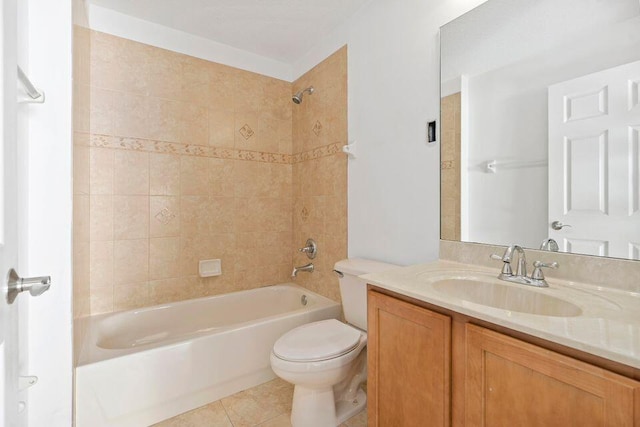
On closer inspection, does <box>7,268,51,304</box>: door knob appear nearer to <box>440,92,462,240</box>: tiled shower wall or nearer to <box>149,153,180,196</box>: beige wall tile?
<box>440,92,462,240</box>: tiled shower wall

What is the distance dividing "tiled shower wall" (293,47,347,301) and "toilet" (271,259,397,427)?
0.42 m

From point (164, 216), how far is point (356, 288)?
1.46 meters

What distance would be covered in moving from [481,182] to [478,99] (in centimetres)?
37

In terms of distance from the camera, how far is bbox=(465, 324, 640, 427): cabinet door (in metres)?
0.60

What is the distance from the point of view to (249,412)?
1.66 metres

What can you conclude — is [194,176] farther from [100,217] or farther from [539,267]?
[539,267]

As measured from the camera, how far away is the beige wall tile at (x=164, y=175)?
214 cm

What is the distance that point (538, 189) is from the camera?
1.16m

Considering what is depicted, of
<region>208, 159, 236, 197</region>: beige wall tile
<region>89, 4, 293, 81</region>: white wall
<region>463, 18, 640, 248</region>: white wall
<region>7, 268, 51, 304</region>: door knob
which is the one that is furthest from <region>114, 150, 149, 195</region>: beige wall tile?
<region>463, 18, 640, 248</region>: white wall

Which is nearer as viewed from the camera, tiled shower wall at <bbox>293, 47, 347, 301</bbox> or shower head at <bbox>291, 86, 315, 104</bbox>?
tiled shower wall at <bbox>293, 47, 347, 301</bbox>

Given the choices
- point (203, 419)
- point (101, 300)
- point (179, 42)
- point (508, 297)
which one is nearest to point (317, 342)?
point (203, 419)

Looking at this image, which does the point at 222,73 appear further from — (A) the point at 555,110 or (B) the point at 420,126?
(A) the point at 555,110

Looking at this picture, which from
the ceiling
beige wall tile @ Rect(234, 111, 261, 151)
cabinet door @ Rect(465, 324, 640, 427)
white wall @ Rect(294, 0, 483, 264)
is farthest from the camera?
beige wall tile @ Rect(234, 111, 261, 151)

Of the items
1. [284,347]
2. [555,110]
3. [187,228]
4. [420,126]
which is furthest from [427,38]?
[187,228]
